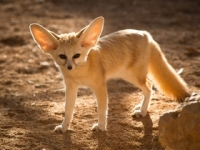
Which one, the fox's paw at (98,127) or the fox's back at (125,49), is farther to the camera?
the fox's back at (125,49)

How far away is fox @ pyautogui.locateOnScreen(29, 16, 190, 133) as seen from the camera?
336 cm

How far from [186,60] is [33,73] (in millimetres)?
2312

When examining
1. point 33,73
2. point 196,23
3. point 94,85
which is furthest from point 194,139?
point 196,23

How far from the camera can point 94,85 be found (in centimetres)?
349

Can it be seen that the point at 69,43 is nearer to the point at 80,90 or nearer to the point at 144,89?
the point at 144,89

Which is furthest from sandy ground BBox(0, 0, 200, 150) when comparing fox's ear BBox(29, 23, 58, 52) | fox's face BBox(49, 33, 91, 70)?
fox's ear BBox(29, 23, 58, 52)

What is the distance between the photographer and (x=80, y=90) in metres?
4.93

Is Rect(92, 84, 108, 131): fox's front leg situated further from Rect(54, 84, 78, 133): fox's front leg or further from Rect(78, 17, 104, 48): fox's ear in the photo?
Rect(78, 17, 104, 48): fox's ear

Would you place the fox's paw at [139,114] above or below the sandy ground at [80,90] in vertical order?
above

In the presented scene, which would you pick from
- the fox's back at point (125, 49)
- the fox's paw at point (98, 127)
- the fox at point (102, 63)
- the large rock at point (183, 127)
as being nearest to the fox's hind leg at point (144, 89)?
the fox at point (102, 63)

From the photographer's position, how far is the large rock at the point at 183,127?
2.75 meters

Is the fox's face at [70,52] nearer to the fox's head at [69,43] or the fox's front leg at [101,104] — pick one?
the fox's head at [69,43]

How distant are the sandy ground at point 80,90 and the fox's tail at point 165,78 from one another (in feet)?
0.72

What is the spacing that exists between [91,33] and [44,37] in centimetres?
42
